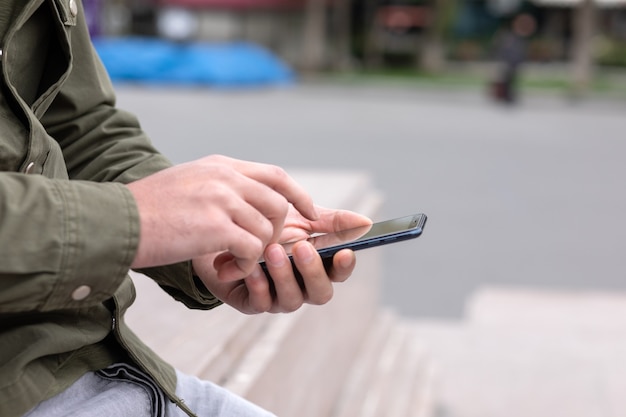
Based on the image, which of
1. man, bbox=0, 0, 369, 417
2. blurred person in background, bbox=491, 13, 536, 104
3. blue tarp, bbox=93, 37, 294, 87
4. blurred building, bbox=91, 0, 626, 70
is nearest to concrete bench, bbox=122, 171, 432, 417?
man, bbox=0, 0, 369, 417

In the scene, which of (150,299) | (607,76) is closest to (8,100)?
(150,299)

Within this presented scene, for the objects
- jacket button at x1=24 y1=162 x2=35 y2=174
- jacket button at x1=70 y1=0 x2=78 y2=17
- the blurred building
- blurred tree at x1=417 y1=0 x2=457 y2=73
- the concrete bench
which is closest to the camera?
jacket button at x1=24 y1=162 x2=35 y2=174

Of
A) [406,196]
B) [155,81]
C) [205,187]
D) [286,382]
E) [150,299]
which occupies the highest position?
[205,187]

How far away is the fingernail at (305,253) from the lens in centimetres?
132

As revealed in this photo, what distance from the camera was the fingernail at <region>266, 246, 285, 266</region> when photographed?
1305 mm

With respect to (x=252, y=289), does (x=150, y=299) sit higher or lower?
lower

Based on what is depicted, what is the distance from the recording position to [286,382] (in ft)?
8.64

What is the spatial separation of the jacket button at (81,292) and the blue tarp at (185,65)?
Result: 2014 cm

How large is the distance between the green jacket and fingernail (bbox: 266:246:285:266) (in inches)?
7.7

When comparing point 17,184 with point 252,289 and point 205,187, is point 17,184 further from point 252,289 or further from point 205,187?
point 252,289

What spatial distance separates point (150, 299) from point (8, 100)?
1.49 meters

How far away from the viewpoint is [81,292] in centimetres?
109

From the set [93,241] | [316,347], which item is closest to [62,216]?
[93,241]

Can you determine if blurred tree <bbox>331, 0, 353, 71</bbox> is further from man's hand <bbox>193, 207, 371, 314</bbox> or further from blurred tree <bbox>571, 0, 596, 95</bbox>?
man's hand <bbox>193, 207, 371, 314</bbox>
